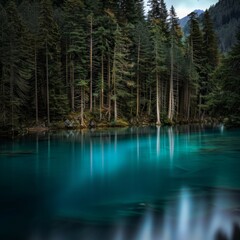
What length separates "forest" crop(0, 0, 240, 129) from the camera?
34406 mm

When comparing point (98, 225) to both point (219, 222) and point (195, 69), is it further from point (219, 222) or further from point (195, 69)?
point (195, 69)

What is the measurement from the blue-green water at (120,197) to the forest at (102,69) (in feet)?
49.6

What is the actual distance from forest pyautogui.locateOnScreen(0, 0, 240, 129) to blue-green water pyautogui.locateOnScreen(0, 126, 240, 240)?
49.6ft

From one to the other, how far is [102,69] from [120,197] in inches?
1512

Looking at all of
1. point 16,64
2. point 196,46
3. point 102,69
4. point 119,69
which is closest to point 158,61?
point 119,69

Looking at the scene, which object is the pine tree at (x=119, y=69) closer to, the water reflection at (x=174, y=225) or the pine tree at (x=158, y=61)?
the pine tree at (x=158, y=61)

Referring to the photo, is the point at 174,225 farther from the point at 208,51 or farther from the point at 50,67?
the point at 208,51

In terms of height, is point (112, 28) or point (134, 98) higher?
point (112, 28)

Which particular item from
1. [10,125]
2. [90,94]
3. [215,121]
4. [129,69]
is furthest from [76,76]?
[215,121]

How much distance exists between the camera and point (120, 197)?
9.99 m

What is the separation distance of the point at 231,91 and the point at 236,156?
39.8 ft

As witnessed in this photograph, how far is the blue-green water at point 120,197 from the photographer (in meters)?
7.20

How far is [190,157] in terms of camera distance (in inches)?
713

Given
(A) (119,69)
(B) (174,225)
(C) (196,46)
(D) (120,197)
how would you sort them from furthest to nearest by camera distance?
(C) (196,46), (A) (119,69), (D) (120,197), (B) (174,225)
